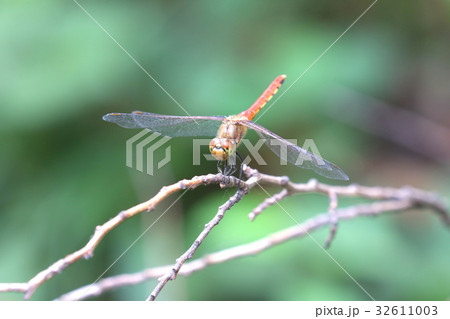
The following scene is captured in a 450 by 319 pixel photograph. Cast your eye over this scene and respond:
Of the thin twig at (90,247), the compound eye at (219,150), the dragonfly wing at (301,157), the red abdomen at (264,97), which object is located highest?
the red abdomen at (264,97)

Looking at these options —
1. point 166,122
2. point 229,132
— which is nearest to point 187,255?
point 229,132

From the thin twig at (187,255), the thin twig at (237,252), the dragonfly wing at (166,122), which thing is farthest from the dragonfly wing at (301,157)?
the thin twig at (187,255)

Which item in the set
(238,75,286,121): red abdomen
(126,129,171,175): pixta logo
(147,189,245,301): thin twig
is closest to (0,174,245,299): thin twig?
(147,189,245,301): thin twig

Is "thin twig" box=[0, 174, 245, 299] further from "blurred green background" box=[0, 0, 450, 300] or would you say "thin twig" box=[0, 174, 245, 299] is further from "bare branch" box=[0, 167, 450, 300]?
"blurred green background" box=[0, 0, 450, 300]

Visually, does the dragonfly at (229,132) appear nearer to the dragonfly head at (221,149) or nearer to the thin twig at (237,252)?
the dragonfly head at (221,149)

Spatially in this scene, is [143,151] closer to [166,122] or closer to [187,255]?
[166,122]

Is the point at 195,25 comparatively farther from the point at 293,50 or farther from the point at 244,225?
the point at 244,225

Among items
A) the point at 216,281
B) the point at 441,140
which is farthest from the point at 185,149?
the point at 441,140
